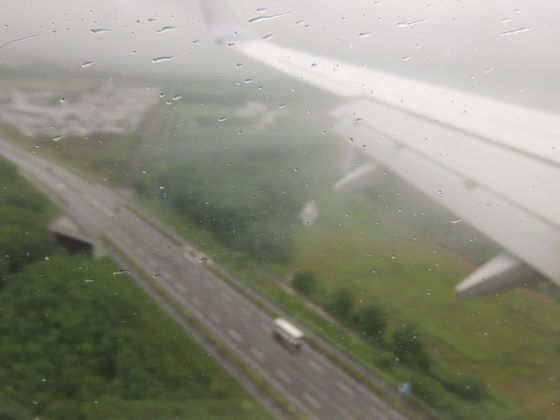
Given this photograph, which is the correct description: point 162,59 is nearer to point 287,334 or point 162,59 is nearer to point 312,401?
point 287,334

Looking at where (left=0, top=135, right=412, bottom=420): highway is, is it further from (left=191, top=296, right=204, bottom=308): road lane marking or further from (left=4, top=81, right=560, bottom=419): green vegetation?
(left=4, top=81, right=560, bottom=419): green vegetation

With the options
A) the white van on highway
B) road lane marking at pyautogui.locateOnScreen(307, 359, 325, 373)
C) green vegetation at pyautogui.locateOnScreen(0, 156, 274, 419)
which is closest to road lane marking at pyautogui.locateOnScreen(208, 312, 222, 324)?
green vegetation at pyautogui.locateOnScreen(0, 156, 274, 419)

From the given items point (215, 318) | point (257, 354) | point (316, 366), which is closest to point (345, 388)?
point (316, 366)

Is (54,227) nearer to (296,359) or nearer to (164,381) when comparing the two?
(164,381)

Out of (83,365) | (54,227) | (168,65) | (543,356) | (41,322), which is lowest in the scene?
(543,356)

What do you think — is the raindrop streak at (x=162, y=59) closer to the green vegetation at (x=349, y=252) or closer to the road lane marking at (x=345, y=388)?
the green vegetation at (x=349, y=252)

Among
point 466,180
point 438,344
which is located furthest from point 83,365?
point 466,180
